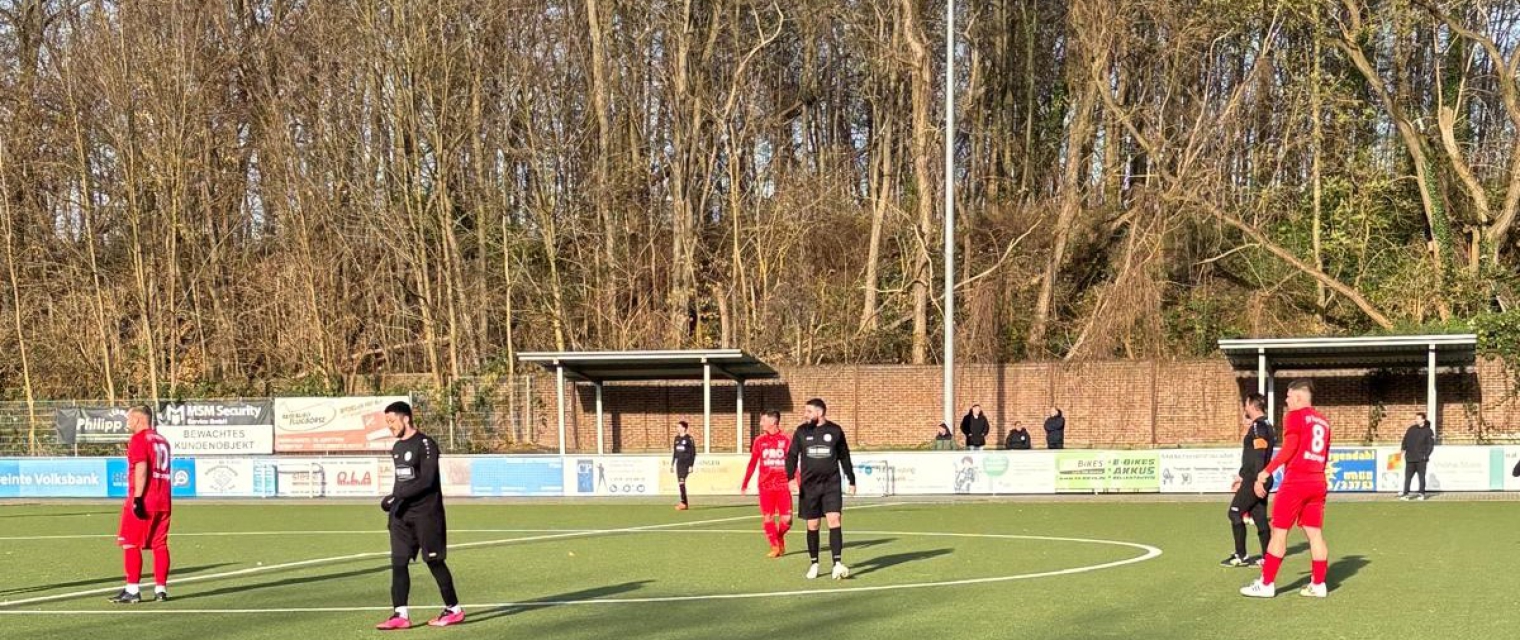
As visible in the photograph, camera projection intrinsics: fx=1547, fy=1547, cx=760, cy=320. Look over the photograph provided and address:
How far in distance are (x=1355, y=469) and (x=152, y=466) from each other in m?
22.5

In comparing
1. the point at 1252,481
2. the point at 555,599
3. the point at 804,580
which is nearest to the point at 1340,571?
the point at 1252,481

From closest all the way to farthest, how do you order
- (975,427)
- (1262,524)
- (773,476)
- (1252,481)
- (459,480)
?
(1262,524) < (1252,481) < (773,476) < (459,480) < (975,427)

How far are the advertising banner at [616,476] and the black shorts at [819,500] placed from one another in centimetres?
1632

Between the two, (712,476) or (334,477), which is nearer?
(712,476)

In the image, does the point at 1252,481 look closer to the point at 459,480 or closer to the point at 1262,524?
the point at 1262,524

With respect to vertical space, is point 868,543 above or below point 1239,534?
below

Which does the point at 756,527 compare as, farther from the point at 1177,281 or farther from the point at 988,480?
the point at 1177,281

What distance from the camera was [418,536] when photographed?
455 inches

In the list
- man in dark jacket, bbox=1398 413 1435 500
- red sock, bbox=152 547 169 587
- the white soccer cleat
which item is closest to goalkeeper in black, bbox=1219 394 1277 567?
the white soccer cleat

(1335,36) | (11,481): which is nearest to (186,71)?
(11,481)

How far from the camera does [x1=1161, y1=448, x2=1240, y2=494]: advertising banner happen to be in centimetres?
2925

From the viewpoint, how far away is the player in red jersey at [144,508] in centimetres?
1382

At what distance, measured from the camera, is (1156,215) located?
4228 cm

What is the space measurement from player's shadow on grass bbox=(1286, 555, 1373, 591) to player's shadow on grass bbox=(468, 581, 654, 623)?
5926 millimetres
